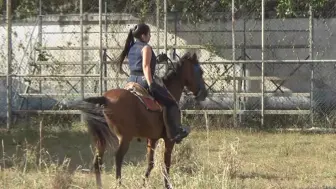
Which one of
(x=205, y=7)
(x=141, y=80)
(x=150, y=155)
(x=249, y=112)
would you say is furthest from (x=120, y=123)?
(x=205, y=7)

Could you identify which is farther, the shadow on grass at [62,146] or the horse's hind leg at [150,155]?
the shadow on grass at [62,146]

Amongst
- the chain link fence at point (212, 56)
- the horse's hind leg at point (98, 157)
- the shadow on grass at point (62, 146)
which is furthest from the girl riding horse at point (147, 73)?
the chain link fence at point (212, 56)

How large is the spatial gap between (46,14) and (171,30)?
155 inches

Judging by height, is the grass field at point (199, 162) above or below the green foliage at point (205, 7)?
below

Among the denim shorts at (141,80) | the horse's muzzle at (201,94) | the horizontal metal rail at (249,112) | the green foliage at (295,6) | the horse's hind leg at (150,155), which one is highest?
the green foliage at (295,6)

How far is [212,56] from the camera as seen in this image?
57.1 ft

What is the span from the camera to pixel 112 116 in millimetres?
9305

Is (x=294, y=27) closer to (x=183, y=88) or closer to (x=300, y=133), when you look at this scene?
(x=300, y=133)

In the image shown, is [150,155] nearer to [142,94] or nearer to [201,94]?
[142,94]

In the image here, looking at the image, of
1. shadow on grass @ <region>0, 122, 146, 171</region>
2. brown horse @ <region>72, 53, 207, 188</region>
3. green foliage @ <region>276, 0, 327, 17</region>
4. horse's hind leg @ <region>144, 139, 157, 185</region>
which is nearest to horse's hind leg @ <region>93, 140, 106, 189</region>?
brown horse @ <region>72, 53, 207, 188</region>

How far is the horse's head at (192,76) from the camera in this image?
1048 centimetres

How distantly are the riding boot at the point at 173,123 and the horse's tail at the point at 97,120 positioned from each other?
0.81 metres

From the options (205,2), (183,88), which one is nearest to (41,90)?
(205,2)

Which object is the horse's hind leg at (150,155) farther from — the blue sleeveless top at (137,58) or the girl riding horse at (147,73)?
the blue sleeveless top at (137,58)
